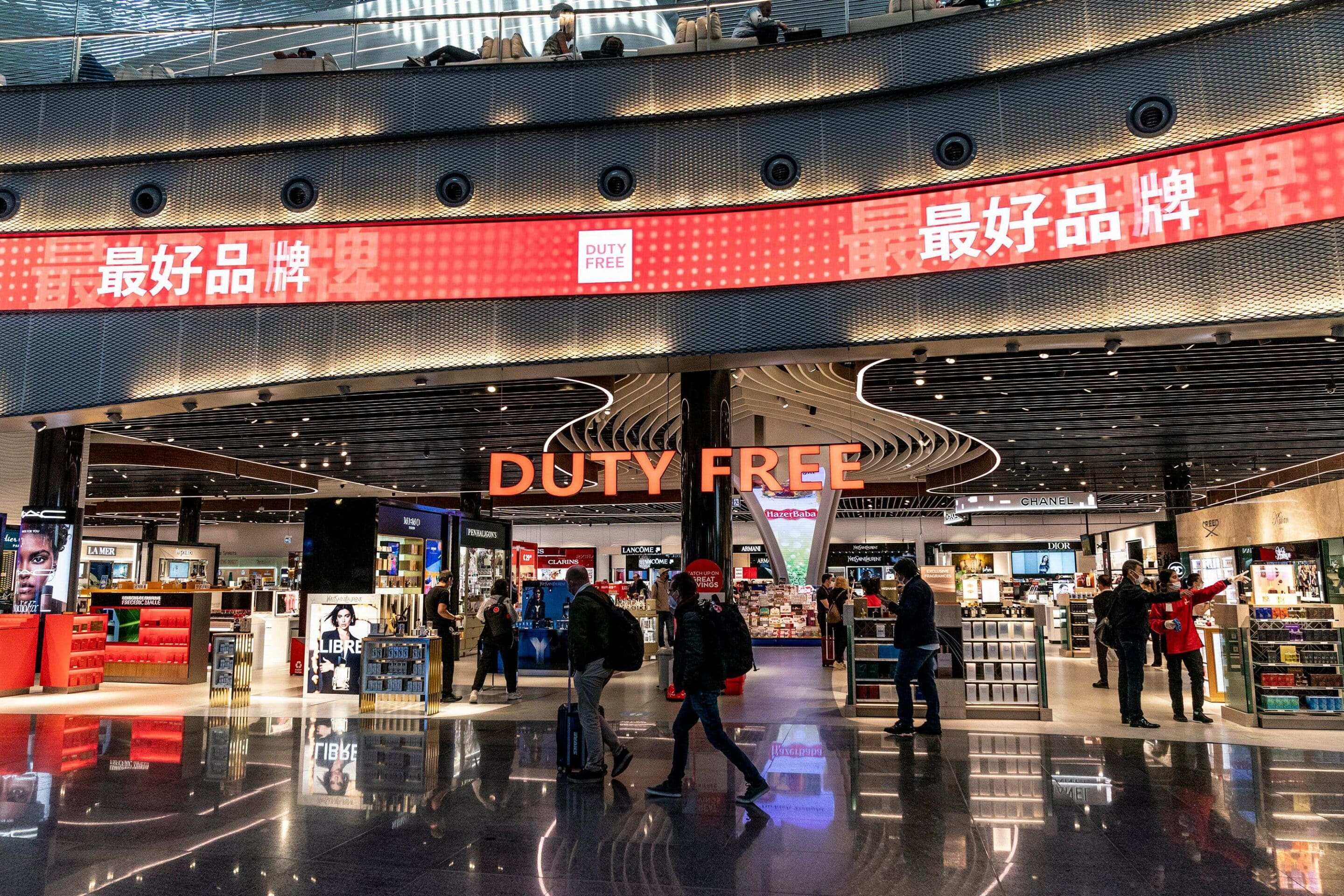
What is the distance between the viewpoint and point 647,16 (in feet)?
41.7

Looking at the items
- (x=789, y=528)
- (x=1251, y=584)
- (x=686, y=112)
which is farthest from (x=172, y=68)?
(x=1251, y=584)

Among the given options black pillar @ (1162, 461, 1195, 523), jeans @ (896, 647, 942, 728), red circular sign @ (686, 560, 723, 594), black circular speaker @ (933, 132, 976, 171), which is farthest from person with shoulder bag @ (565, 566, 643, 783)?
black pillar @ (1162, 461, 1195, 523)

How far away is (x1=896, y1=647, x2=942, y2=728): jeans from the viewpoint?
810 centimetres

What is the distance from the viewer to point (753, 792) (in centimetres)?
563

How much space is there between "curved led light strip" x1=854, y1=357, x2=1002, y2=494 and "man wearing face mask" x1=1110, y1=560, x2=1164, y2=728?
3609 mm

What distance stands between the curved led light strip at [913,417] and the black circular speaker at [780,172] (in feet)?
7.78

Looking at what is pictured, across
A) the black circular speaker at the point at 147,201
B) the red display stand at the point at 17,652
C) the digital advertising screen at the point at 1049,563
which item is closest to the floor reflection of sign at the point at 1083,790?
the black circular speaker at the point at 147,201

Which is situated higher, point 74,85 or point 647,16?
point 647,16

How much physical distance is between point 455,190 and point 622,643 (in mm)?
6942

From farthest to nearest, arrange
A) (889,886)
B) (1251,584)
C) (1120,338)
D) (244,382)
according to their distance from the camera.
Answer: (1251,584), (244,382), (1120,338), (889,886)

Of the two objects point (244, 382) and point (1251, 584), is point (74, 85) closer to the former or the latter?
point (244, 382)

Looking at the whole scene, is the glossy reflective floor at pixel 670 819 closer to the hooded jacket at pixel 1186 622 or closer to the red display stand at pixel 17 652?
the hooded jacket at pixel 1186 622

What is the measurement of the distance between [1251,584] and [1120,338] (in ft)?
45.5

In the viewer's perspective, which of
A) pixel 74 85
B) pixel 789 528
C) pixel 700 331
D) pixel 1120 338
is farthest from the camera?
pixel 789 528
